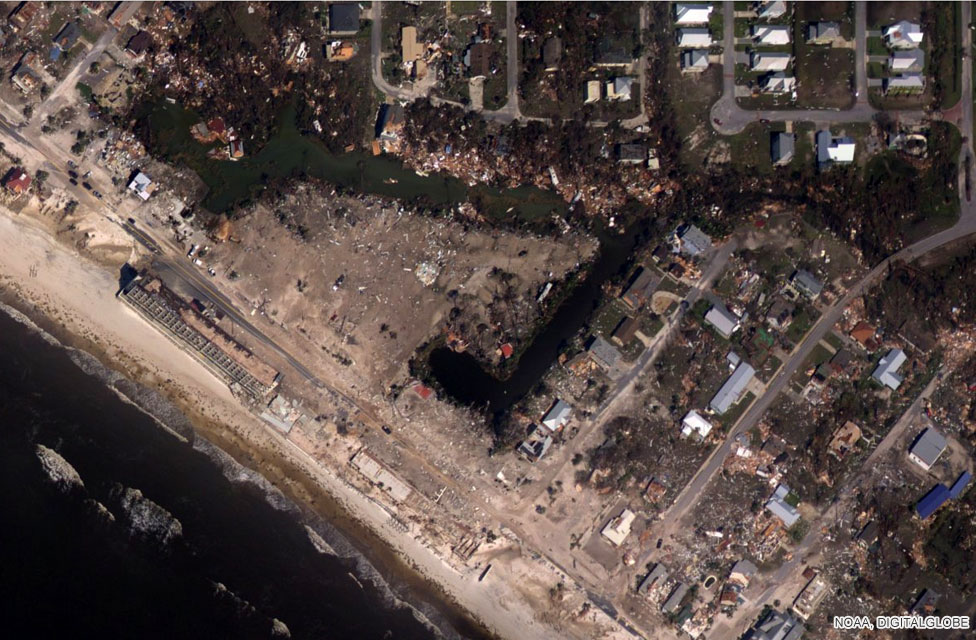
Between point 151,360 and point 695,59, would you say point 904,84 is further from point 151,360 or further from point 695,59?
point 151,360

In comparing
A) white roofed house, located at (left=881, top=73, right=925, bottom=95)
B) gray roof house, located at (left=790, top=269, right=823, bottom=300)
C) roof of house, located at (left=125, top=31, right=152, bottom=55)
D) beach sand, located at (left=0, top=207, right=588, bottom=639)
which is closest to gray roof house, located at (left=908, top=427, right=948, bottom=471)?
gray roof house, located at (left=790, top=269, right=823, bottom=300)

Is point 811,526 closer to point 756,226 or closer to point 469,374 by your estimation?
point 756,226

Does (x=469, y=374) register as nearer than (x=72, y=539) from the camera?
No

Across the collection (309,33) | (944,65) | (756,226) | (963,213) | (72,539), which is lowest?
(72,539)

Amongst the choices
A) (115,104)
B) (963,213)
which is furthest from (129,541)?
(963,213)

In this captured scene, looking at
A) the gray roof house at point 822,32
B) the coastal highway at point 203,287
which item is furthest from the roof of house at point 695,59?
the coastal highway at point 203,287

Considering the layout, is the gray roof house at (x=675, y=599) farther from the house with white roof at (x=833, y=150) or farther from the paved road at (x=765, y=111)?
the paved road at (x=765, y=111)
